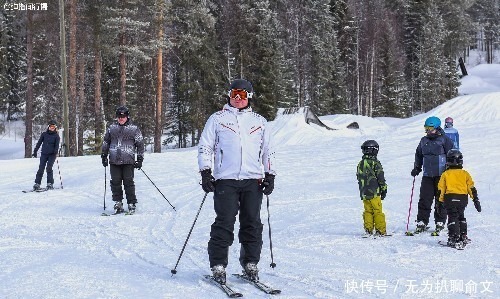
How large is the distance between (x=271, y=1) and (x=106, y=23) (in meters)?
26.3

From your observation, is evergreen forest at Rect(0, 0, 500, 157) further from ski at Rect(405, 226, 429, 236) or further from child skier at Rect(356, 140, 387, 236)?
ski at Rect(405, 226, 429, 236)

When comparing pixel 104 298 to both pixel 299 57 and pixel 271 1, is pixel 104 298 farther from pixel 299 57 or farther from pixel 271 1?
pixel 271 1

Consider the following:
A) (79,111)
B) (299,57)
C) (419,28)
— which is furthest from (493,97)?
(419,28)

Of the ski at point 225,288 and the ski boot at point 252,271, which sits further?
the ski boot at point 252,271

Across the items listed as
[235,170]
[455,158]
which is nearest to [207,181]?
[235,170]

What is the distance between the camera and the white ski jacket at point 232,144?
16.1 ft

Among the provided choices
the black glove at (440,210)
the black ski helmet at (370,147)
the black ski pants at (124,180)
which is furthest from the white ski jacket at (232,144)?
the black ski pants at (124,180)

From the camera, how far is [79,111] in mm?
31906

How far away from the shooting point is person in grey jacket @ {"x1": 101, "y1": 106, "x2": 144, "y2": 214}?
9883mm

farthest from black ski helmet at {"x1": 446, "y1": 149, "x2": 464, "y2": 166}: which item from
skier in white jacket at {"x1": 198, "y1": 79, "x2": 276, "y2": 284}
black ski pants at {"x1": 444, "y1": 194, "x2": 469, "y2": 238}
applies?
skier in white jacket at {"x1": 198, "y1": 79, "x2": 276, "y2": 284}

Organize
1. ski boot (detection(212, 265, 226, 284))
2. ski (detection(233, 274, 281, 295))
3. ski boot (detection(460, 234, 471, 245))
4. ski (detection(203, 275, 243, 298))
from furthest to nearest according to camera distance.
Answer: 1. ski boot (detection(460, 234, 471, 245))
2. ski boot (detection(212, 265, 226, 284))
3. ski (detection(233, 274, 281, 295))
4. ski (detection(203, 275, 243, 298))

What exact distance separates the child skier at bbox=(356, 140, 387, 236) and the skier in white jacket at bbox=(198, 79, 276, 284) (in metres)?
3.11

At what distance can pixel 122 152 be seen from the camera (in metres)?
9.88

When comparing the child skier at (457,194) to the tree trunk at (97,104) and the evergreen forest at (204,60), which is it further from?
the tree trunk at (97,104)
